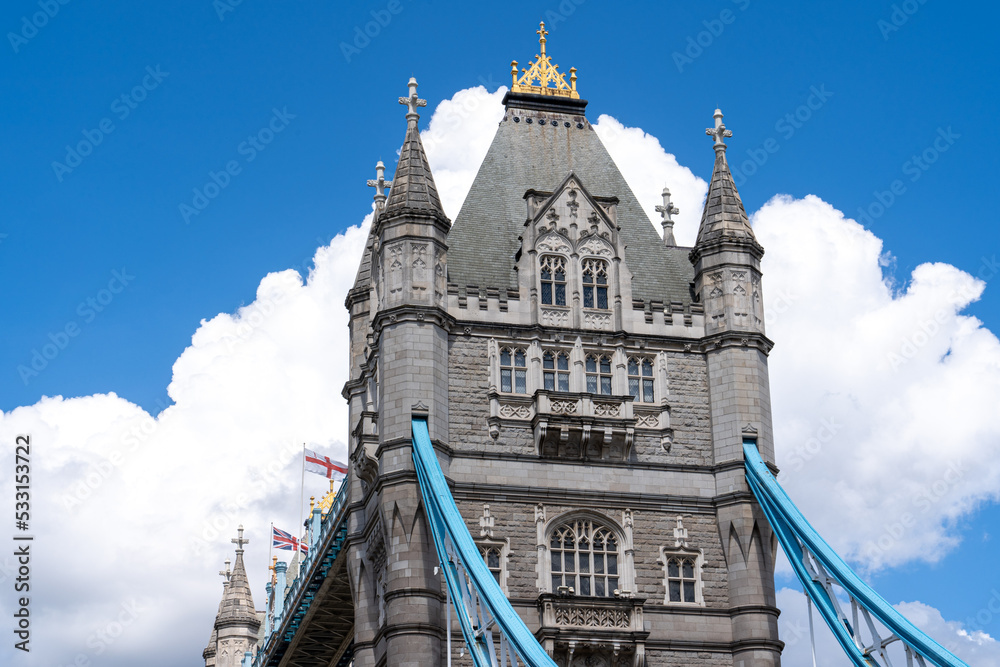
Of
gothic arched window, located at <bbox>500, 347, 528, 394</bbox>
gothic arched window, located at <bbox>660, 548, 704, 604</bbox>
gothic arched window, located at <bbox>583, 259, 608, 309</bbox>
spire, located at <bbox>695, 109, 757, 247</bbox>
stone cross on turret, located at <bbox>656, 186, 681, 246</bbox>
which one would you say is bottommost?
gothic arched window, located at <bbox>660, 548, 704, 604</bbox>

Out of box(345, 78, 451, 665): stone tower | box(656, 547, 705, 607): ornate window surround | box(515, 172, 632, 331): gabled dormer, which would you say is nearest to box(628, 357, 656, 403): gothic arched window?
box(515, 172, 632, 331): gabled dormer

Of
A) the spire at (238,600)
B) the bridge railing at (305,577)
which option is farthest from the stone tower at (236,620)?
the bridge railing at (305,577)

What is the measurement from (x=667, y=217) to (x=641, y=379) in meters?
11.8

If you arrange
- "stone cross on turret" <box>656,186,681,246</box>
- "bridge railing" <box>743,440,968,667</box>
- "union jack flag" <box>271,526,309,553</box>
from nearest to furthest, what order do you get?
"bridge railing" <box>743,440,968,667</box> → "stone cross on turret" <box>656,186,681,246</box> → "union jack flag" <box>271,526,309,553</box>

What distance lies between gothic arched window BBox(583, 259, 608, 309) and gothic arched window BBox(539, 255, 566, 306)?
2.16ft

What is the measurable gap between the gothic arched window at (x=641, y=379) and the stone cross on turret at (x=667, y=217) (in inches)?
382

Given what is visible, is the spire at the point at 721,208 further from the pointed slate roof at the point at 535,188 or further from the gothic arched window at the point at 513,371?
the gothic arched window at the point at 513,371

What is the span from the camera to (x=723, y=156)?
52.0 metres

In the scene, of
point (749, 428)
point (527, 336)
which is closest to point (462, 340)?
point (527, 336)

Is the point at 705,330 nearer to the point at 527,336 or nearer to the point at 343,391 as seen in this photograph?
the point at 527,336

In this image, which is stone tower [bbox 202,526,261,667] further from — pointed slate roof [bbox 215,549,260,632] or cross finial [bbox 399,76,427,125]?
cross finial [bbox 399,76,427,125]

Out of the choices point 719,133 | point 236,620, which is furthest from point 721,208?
point 236,620

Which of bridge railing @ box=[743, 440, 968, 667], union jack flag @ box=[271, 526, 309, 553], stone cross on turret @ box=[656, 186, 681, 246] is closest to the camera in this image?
bridge railing @ box=[743, 440, 968, 667]

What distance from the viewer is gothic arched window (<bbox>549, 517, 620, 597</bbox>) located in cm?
4600
